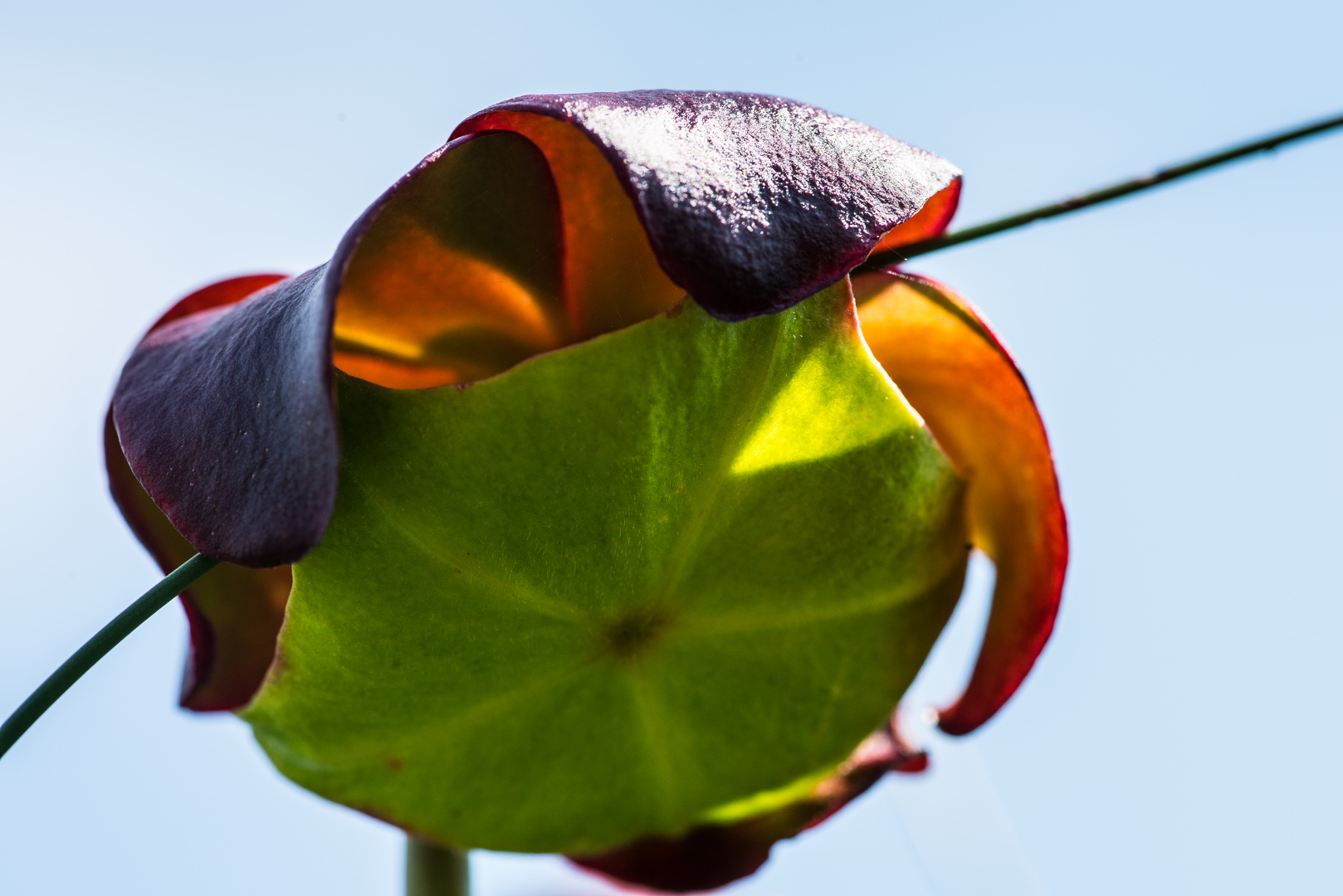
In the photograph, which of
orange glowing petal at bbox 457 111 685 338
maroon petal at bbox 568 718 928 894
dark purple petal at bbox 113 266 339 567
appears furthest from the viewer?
maroon petal at bbox 568 718 928 894

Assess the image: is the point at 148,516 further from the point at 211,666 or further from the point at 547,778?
the point at 547,778

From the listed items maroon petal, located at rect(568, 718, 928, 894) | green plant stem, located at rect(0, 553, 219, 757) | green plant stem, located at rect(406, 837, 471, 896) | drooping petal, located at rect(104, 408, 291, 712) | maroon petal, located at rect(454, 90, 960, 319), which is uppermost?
maroon petal, located at rect(454, 90, 960, 319)

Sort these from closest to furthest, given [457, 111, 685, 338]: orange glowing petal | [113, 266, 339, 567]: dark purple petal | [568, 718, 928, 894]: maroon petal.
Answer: [113, 266, 339, 567]: dark purple petal, [457, 111, 685, 338]: orange glowing petal, [568, 718, 928, 894]: maroon petal

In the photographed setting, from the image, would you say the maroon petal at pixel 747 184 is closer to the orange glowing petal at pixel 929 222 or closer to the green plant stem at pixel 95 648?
the orange glowing petal at pixel 929 222

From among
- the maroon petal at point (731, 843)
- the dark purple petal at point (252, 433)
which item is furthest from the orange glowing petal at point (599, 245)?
the maroon petal at point (731, 843)

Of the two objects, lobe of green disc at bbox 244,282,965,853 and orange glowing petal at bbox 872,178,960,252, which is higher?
orange glowing petal at bbox 872,178,960,252

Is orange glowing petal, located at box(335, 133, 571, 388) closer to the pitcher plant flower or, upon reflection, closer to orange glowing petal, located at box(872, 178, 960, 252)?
the pitcher plant flower

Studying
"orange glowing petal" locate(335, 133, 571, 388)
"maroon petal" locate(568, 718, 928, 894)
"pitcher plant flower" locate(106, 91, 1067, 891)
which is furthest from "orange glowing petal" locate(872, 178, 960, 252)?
"maroon petal" locate(568, 718, 928, 894)
